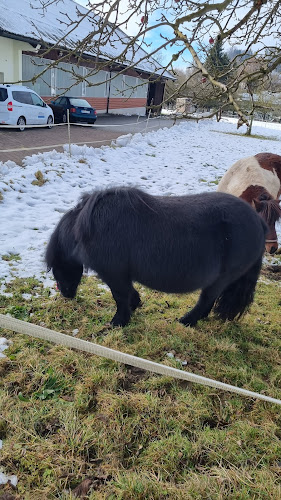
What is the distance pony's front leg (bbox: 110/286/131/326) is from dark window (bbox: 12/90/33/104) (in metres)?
12.9

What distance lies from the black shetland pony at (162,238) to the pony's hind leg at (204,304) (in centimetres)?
7

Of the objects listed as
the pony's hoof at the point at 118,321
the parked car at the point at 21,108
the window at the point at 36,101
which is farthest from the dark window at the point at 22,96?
the pony's hoof at the point at 118,321

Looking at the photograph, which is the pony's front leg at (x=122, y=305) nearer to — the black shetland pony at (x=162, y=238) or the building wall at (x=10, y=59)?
the black shetland pony at (x=162, y=238)

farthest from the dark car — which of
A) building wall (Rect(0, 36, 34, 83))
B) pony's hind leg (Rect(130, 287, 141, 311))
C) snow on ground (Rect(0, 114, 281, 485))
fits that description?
pony's hind leg (Rect(130, 287, 141, 311))

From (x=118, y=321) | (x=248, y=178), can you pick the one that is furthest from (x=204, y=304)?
(x=248, y=178)

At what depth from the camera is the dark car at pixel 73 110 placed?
1712 centimetres

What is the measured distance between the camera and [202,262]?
2764 mm

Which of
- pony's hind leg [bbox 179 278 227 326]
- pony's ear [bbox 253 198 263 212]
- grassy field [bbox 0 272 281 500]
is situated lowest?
grassy field [bbox 0 272 281 500]

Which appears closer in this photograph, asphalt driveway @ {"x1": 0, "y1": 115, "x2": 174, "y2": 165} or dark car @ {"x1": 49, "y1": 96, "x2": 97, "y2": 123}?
asphalt driveway @ {"x1": 0, "y1": 115, "x2": 174, "y2": 165}

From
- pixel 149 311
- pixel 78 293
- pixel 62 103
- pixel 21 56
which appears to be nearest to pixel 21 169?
pixel 78 293

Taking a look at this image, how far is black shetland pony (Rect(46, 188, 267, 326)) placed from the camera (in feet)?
8.87

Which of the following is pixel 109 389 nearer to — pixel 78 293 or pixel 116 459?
pixel 116 459

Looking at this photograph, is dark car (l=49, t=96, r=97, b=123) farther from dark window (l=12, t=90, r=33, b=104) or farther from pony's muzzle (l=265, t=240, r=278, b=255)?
pony's muzzle (l=265, t=240, r=278, b=255)

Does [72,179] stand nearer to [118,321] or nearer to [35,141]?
[35,141]
